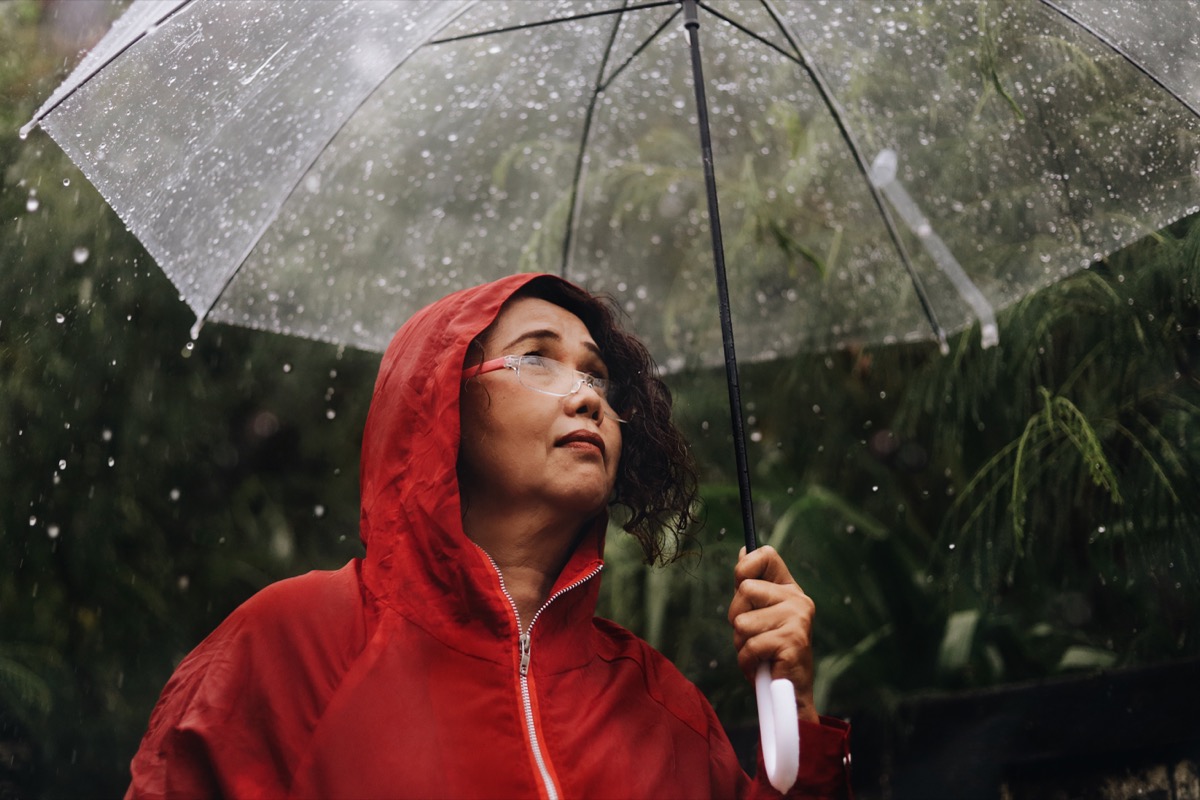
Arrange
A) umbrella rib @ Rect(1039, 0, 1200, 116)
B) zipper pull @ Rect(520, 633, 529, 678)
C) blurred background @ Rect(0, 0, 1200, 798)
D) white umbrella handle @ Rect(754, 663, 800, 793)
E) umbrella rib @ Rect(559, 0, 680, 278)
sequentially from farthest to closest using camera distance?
blurred background @ Rect(0, 0, 1200, 798)
umbrella rib @ Rect(559, 0, 680, 278)
umbrella rib @ Rect(1039, 0, 1200, 116)
zipper pull @ Rect(520, 633, 529, 678)
white umbrella handle @ Rect(754, 663, 800, 793)

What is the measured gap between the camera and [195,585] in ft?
10.8

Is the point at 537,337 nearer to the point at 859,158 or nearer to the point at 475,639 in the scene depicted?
the point at 475,639

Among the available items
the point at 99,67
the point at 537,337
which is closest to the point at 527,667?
the point at 537,337

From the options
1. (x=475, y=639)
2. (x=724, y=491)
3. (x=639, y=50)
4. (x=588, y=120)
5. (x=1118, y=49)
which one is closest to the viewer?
(x=475, y=639)

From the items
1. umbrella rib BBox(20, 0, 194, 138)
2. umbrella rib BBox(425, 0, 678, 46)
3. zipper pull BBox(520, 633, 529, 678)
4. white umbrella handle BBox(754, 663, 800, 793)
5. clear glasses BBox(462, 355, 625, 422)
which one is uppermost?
umbrella rib BBox(20, 0, 194, 138)

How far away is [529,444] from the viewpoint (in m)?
1.85

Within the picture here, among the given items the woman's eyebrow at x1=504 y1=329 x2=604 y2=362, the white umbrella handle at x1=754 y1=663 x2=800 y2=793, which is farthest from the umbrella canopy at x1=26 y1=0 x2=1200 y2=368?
the white umbrella handle at x1=754 y1=663 x2=800 y2=793

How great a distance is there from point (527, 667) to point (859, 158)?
146 cm

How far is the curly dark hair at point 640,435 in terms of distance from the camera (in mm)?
2180

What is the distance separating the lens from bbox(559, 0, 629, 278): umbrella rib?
2598 millimetres

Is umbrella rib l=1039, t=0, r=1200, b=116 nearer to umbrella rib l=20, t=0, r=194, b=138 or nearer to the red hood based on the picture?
the red hood

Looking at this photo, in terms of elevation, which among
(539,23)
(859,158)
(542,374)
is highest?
(539,23)

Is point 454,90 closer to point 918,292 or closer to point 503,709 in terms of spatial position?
point 918,292

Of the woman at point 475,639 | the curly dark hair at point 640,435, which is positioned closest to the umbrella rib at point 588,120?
the curly dark hair at point 640,435
